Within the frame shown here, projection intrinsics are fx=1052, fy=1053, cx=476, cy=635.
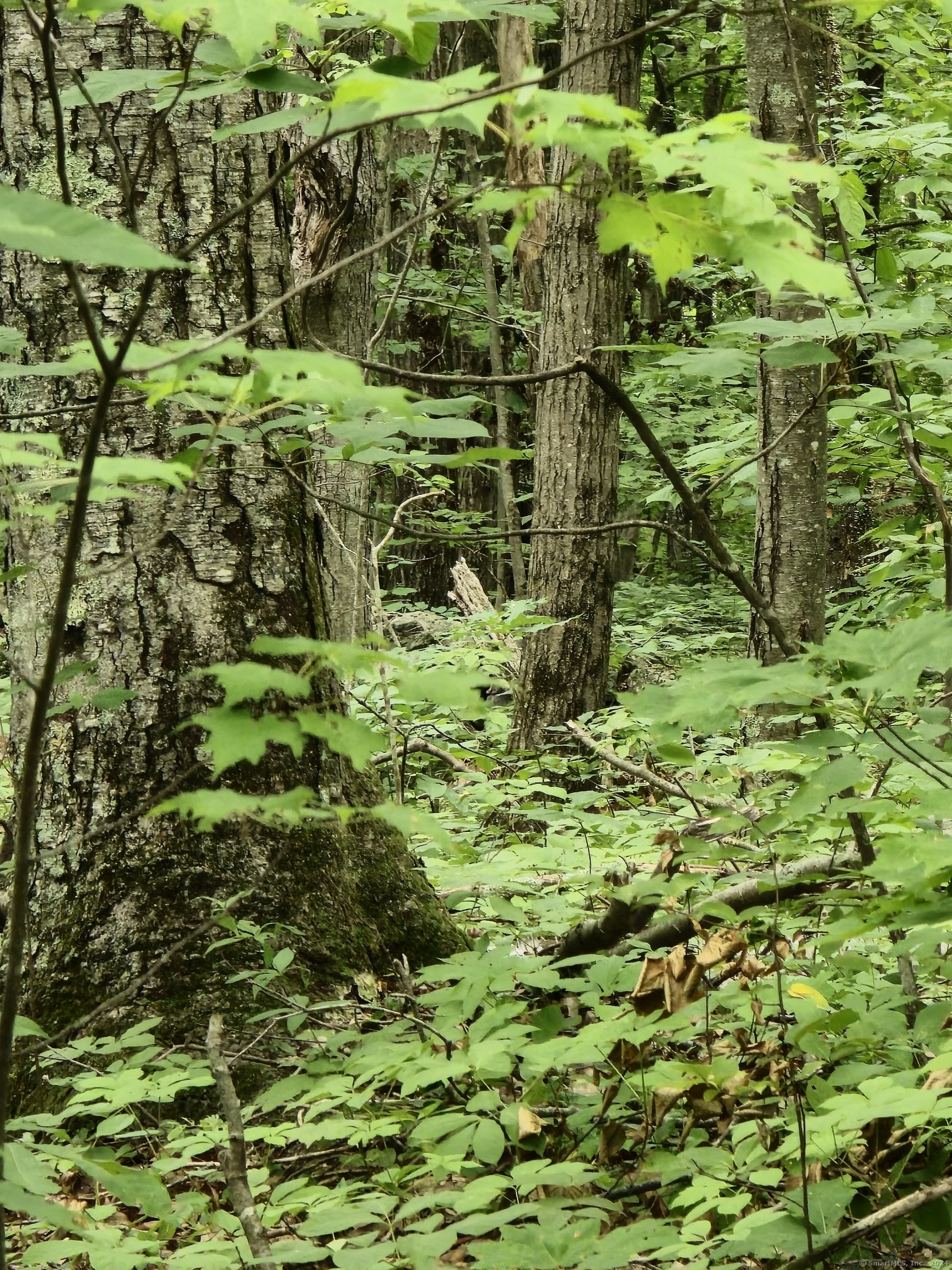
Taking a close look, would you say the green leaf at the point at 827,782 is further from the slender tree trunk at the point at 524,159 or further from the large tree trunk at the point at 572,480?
the slender tree trunk at the point at 524,159

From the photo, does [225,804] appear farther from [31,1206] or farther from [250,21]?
[250,21]

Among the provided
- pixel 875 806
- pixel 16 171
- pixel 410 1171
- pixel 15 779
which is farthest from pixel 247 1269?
pixel 16 171

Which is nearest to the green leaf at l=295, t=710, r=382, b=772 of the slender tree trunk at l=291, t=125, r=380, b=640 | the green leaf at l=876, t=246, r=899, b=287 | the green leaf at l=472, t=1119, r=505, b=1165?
the green leaf at l=472, t=1119, r=505, b=1165

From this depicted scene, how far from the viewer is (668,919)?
7.45 feet

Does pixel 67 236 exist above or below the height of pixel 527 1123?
above

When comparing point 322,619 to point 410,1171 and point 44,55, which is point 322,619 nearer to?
point 410,1171

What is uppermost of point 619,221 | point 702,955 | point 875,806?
point 619,221

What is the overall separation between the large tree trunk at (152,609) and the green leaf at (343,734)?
1.27m

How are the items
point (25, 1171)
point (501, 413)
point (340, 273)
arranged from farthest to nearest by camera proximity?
point (501, 413) → point (340, 273) → point (25, 1171)

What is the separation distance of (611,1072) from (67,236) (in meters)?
1.57

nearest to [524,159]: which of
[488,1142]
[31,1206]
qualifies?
[488,1142]

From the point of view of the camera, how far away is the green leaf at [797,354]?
70.2 inches

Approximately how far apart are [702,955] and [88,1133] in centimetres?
128

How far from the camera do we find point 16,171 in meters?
2.35
